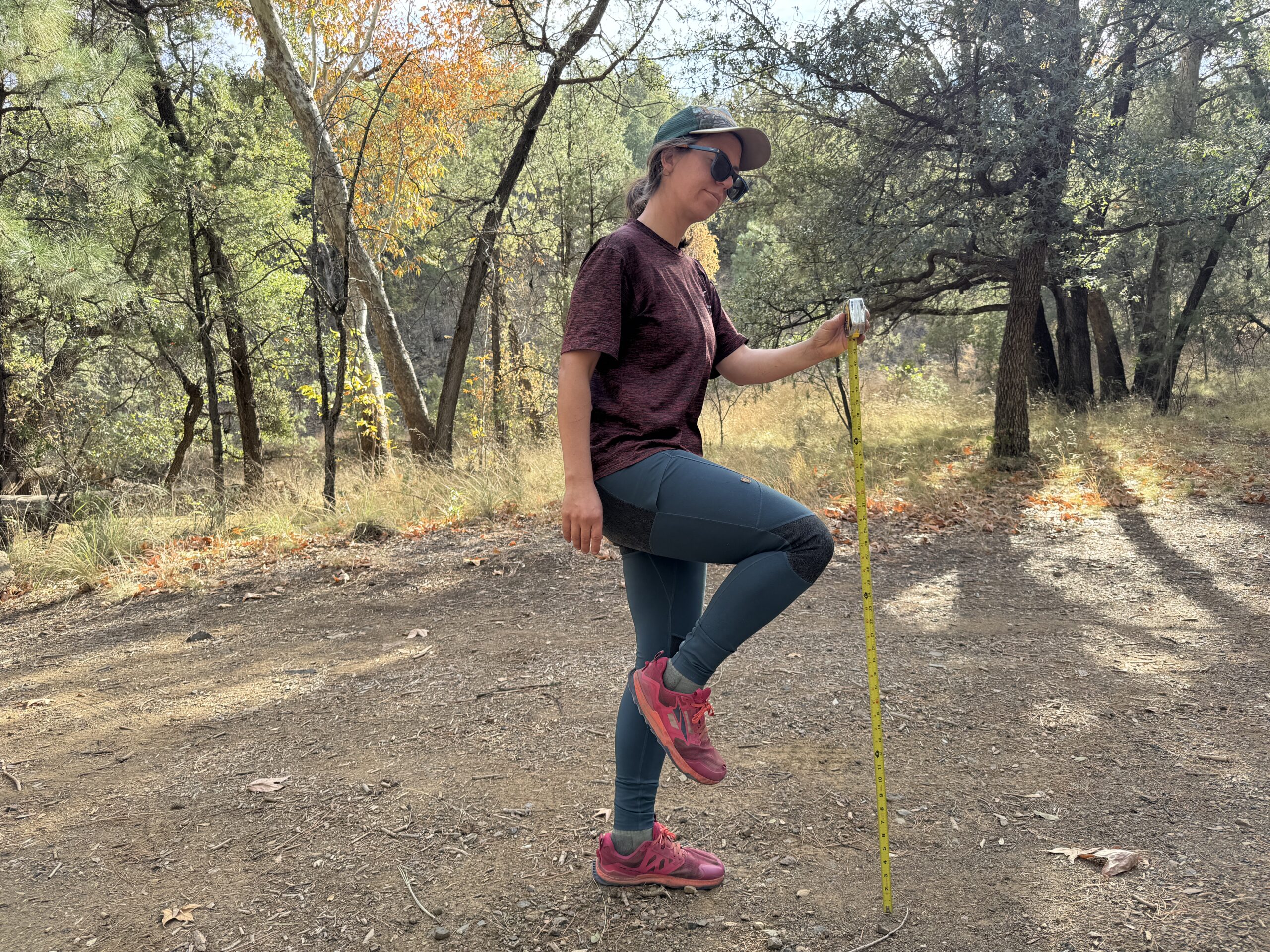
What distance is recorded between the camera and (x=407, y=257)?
74.2ft

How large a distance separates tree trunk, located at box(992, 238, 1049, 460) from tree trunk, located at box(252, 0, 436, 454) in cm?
749

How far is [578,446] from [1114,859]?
6.75 ft

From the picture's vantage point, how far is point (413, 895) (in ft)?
8.14

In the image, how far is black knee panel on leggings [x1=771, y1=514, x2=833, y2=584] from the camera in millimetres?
1883

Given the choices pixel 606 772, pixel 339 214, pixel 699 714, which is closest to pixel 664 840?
pixel 699 714

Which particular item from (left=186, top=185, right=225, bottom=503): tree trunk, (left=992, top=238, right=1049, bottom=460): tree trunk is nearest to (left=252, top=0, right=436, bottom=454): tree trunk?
(left=186, top=185, right=225, bottom=503): tree trunk

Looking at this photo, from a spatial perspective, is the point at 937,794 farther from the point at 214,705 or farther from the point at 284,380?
the point at 284,380

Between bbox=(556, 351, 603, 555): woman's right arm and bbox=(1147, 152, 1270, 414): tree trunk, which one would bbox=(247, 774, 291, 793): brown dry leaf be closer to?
bbox=(556, 351, 603, 555): woman's right arm

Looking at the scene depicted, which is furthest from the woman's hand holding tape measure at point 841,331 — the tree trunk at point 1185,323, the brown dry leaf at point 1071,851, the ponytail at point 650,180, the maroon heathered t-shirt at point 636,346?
the tree trunk at point 1185,323

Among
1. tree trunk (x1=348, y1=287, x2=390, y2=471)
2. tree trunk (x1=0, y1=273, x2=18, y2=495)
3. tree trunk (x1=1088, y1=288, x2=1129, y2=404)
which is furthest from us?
tree trunk (x1=1088, y1=288, x2=1129, y2=404)

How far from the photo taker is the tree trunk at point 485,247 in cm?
1061

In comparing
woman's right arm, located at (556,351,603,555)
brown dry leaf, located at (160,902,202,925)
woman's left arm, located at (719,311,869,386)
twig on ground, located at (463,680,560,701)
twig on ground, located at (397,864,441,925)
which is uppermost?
woman's left arm, located at (719,311,869,386)

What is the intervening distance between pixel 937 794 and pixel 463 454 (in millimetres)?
9183

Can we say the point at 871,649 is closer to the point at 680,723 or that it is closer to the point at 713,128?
the point at 680,723
